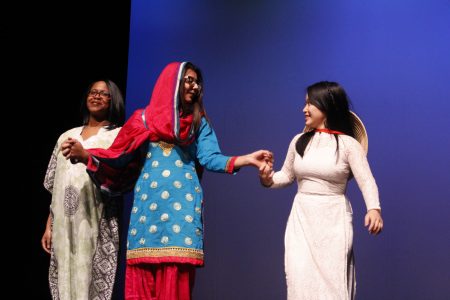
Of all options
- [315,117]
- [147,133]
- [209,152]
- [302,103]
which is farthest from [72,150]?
[302,103]

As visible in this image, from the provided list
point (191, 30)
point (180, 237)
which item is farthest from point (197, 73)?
point (191, 30)

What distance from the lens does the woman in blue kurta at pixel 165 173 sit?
2.84 metres

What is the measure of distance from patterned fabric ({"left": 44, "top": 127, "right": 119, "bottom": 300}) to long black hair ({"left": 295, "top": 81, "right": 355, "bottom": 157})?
3.55 feet

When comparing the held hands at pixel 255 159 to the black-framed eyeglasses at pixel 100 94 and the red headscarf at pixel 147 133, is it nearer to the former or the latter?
the red headscarf at pixel 147 133

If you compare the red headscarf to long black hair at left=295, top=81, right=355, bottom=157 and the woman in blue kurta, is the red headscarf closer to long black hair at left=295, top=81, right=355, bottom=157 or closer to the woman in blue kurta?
the woman in blue kurta

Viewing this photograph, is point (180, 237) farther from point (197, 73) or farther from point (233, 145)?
point (233, 145)

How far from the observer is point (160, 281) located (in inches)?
112

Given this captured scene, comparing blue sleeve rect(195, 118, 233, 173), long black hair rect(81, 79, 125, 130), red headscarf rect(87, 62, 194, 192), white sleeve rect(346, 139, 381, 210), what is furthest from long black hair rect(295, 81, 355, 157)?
long black hair rect(81, 79, 125, 130)

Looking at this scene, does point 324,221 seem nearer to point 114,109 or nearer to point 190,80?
point 190,80

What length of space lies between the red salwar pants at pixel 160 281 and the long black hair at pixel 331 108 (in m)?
0.75

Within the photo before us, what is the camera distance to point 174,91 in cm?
306

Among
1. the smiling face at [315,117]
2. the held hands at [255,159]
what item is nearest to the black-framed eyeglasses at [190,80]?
the held hands at [255,159]

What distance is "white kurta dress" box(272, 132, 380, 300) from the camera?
9.06 feet

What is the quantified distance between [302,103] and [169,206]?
1.34 metres
